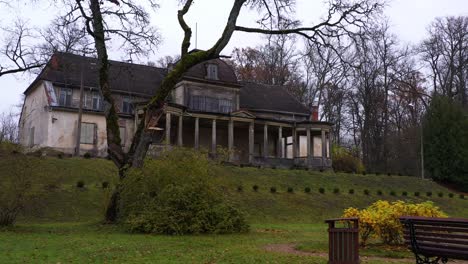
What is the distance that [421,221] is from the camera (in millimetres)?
7367

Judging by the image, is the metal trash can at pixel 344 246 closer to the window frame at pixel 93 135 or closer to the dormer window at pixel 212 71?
the window frame at pixel 93 135

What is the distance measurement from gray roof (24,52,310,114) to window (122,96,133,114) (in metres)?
0.62

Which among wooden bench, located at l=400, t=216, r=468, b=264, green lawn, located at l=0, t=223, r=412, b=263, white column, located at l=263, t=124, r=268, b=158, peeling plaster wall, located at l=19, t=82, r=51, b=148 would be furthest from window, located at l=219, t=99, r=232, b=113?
wooden bench, located at l=400, t=216, r=468, b=264

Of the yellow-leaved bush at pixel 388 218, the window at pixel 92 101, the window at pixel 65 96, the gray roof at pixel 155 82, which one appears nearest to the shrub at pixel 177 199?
the yellow-leaved bush at pixel 388 218

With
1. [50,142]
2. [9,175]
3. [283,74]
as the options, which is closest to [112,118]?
[9,175]

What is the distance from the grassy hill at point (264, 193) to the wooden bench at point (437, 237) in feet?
32.1

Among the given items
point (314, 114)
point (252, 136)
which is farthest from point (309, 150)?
point (314, 114)

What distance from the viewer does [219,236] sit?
14273 millimetres

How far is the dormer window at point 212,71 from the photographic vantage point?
41875mm

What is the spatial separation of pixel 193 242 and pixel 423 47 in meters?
43.6

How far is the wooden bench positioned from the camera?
22.4ft

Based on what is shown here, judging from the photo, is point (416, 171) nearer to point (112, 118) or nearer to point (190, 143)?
point (190, 143)

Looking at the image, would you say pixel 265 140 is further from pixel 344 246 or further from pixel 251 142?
pixel 344 246

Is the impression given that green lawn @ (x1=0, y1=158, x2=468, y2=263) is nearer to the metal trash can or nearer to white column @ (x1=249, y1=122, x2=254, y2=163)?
the metal trash can
